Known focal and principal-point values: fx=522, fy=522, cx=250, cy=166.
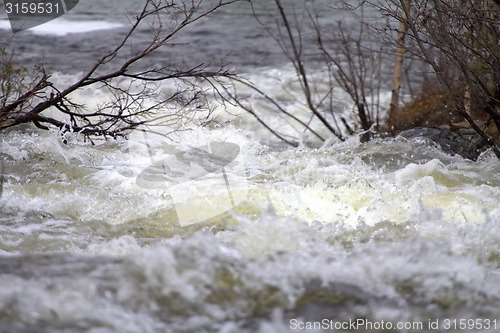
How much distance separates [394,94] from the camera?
6828 mm

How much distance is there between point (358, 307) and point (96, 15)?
461 inches

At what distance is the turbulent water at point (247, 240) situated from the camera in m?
2.02

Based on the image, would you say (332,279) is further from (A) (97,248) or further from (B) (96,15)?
(B) (96,15)

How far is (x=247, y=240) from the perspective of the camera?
2617 millimetres
